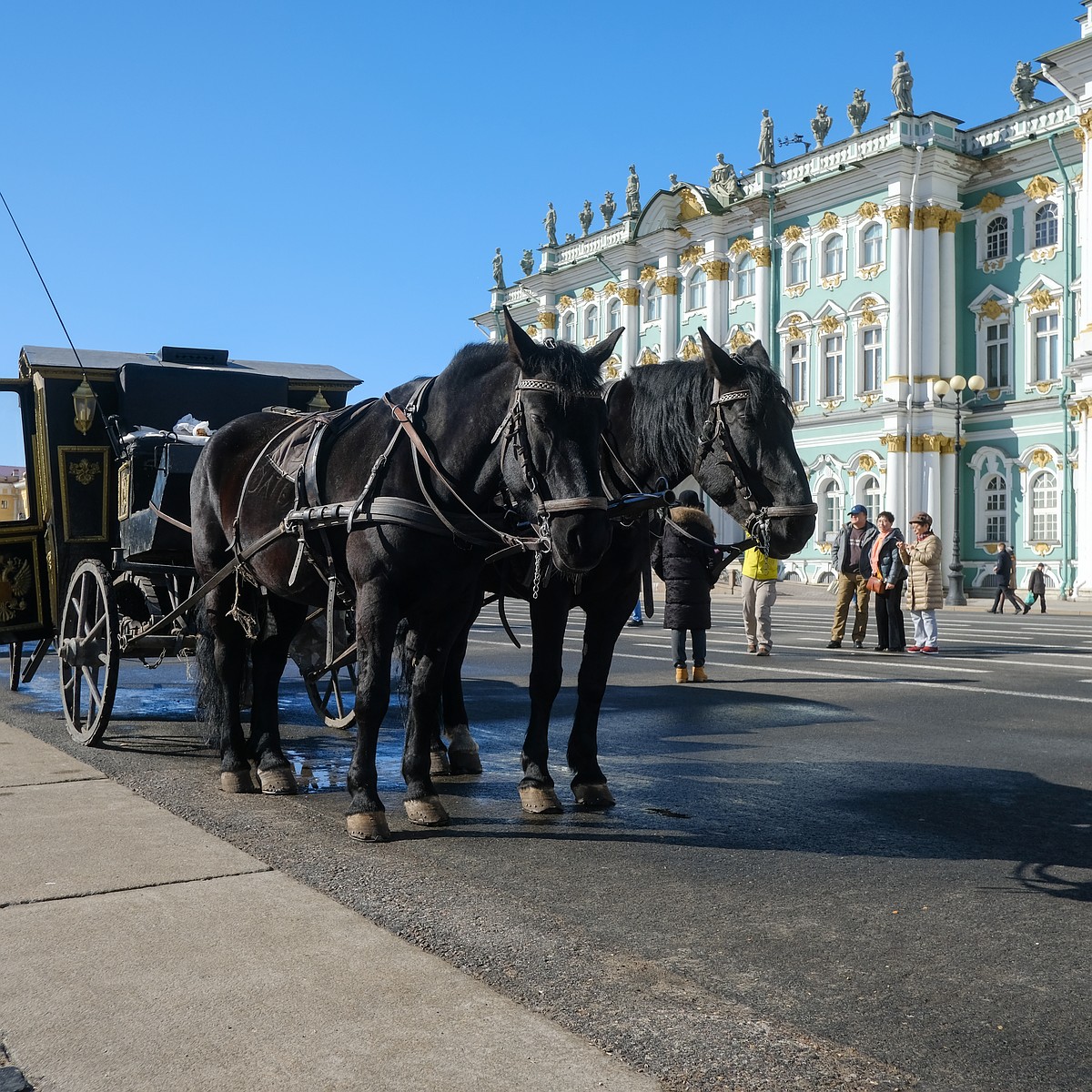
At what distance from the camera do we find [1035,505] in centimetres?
3938

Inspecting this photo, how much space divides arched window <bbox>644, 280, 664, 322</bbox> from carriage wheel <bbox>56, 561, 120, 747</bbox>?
154ft

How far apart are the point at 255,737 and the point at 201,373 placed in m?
3.63

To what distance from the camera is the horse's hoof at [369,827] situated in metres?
4.98

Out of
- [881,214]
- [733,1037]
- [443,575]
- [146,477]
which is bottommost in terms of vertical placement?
[733,1037]

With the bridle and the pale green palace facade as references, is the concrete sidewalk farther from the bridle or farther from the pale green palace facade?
the pale green palace facade

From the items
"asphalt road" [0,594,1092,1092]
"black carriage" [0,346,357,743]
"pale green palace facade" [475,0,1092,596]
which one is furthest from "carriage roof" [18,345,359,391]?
"pale green palace facade" [475,0,1092,596]

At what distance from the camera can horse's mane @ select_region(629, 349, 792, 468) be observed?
5332 mm

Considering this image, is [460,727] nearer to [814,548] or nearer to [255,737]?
[255,737]

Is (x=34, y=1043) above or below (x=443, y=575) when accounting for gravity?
below

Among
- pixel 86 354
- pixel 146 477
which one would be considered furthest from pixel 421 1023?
pixel 86 354

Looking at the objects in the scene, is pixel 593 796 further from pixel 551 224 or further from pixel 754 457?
pixel 551 224

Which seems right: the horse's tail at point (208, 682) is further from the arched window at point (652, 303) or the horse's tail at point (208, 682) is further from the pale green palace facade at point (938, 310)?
the arched window at point (652, 303)

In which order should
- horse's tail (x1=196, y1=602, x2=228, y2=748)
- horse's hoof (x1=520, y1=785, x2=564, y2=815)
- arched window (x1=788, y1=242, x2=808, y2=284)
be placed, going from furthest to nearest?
arched window (x1=788, y1=242, x2=808, y2=284), horse's tail (x1=196, y1=602, x2=228, y2=748), horse's hoof (x1=520, y1=785, x2=564, y2=815)

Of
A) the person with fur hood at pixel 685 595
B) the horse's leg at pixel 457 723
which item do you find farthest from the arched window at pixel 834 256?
the horse's leg at pixel 457 723
